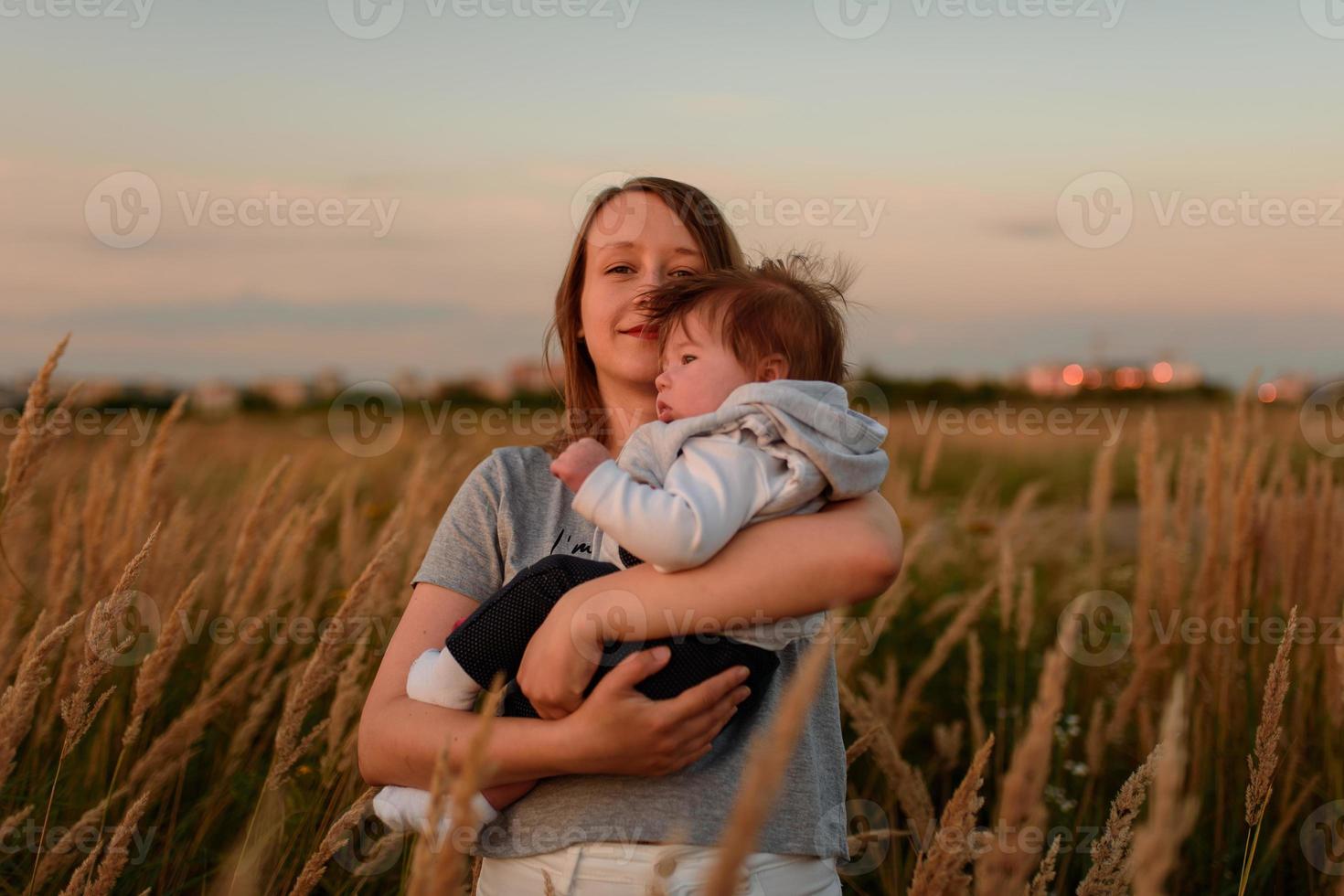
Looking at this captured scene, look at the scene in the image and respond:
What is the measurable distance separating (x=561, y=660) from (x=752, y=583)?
0.33 metres

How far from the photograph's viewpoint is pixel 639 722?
167 cm

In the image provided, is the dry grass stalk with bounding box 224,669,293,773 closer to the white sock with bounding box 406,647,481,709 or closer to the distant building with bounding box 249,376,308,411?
the white sock with bounding box 406,647,481,709

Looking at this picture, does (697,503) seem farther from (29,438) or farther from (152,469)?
(152,469)

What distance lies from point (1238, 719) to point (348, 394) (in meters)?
3.15

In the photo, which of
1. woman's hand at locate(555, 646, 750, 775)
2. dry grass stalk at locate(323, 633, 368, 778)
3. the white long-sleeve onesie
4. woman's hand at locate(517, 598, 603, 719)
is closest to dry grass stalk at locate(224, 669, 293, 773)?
dry grass stalk at locate(323, 633, 368, 778)

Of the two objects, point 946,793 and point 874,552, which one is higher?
point 874,552

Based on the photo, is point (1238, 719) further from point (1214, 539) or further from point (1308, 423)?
point (1308, 423)

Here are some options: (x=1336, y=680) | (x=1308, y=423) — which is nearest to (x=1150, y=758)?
(x=1336, y=680)

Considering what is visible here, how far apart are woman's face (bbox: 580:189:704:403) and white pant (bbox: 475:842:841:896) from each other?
102cm

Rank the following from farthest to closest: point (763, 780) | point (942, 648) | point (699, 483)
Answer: point (942, 648), point (699, 483), point (763, 780)

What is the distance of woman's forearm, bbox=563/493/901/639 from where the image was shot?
171cm

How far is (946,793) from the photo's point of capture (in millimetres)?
A: 3146

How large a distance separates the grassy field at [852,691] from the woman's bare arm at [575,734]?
0.46ft

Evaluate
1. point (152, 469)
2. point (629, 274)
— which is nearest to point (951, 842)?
point (629, 274)
